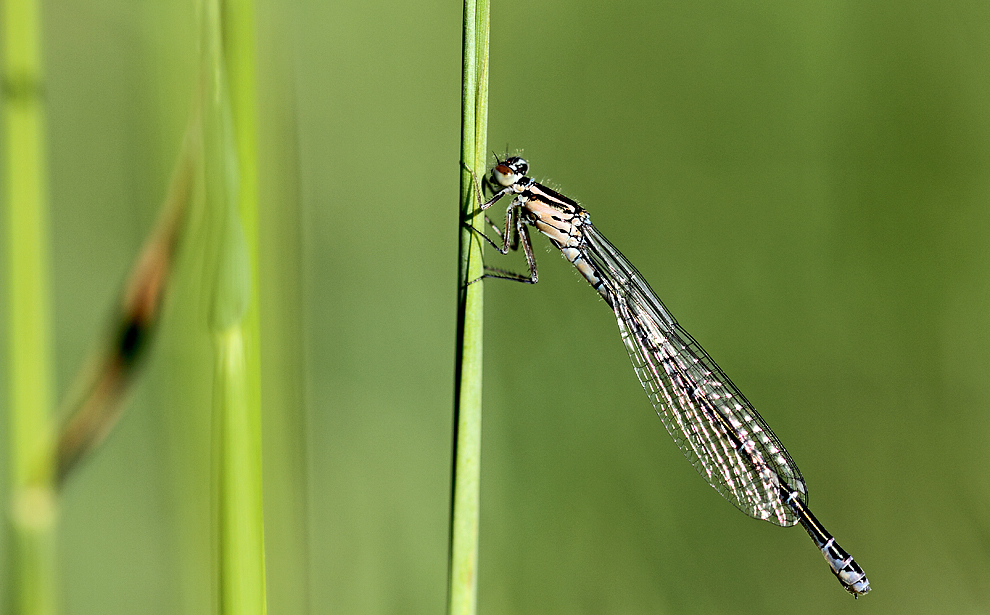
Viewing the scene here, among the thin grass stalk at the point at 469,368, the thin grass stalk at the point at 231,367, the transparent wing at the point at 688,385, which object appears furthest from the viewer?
the transparent wing at the point at 688,385

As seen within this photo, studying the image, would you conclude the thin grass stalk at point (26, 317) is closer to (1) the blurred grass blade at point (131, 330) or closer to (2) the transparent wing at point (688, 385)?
(1) the blurred grass blade at point (131, 330)

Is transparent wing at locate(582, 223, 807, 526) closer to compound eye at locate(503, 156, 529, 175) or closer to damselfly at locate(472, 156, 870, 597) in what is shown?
damselfly at locate(472, 156, 870, 597)

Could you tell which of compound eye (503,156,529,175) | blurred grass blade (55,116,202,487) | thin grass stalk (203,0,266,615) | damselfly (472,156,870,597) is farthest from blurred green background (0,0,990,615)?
thin grass stalk (203,0,266,615)

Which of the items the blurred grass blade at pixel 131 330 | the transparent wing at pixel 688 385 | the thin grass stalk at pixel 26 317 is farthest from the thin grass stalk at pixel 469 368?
the transparent wing at pixel 688 385

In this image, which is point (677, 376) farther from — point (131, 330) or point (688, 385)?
point (131, 330)

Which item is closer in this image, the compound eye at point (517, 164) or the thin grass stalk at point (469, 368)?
the thin grass stalk at point (469, 368)

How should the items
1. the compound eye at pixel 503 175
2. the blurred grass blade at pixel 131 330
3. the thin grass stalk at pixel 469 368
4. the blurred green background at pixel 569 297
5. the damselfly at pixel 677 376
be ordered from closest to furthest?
the blurred grass blade at pixel 131 330
the thin grass stalk at pixel 469 368
the blurred green background at pixel 569 297
the compound eye at pixel 503 175
the damselfly at pixel 677 376
